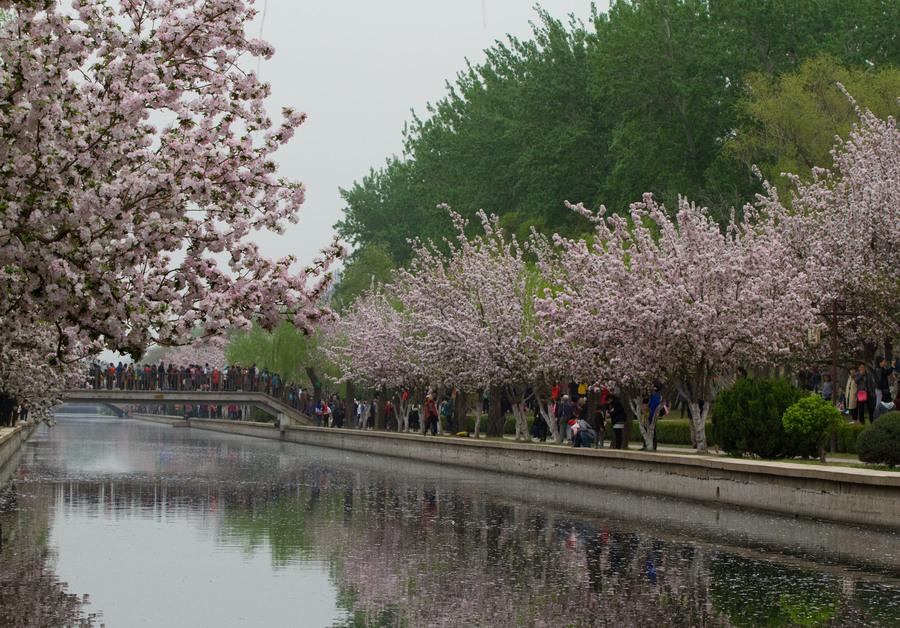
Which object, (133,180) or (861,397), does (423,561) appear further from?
(861,397)

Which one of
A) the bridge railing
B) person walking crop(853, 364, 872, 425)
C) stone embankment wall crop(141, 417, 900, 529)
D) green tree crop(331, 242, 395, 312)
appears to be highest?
green tree crop(331, 242, 395, 312)

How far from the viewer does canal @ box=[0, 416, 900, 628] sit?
39.0ft

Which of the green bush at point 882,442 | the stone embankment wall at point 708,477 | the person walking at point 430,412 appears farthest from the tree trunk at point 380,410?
the green bush at point 882,442

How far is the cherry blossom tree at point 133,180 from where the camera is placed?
10734 millimetres

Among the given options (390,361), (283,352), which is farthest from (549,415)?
(283,352)

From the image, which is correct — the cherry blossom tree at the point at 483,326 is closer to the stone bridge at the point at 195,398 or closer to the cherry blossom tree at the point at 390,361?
the cherry blossom tree at the point at 390,361

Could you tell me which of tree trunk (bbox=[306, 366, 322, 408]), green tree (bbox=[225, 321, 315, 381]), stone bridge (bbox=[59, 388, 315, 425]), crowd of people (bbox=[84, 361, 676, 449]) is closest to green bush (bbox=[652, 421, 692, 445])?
crowd of people (bbox=[84, 361, 676, 449])

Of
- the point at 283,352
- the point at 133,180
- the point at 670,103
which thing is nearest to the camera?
the point at 133,180

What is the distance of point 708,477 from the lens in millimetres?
25328

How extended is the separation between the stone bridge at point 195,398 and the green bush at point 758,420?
155 ft

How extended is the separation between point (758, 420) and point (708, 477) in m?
A: 2.33

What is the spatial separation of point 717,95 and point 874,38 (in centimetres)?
774

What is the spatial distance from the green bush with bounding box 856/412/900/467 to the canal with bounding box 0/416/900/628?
252 centimetres

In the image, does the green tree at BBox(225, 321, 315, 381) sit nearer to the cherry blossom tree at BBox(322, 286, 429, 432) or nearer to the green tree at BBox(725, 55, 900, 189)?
the cherry blossom tree at BBox(322, 286, 429, 432)
